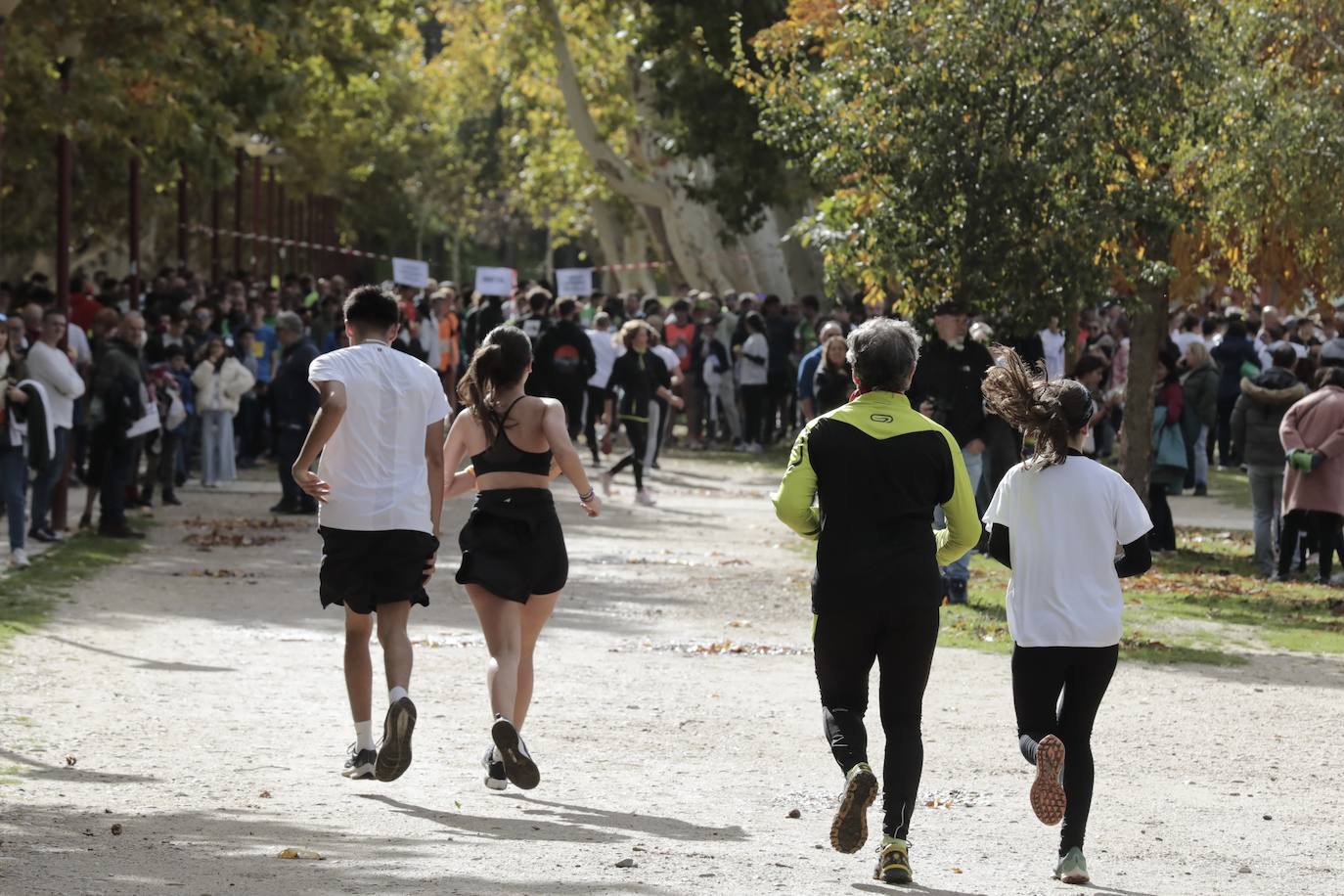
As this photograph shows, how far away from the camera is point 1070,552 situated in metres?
6.91

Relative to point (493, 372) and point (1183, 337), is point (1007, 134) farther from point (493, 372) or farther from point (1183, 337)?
point (1183, 337)

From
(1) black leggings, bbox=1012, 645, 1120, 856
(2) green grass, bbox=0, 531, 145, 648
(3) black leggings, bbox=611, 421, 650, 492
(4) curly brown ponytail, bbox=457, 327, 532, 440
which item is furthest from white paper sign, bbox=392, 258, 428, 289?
(1) black leggings, bbox=1012, 645, 1120, 856

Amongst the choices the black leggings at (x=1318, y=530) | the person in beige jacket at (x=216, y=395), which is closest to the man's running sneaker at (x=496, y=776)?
the black leggings at (x=1318, y=530)

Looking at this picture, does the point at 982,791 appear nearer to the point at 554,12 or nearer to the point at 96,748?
the point at 96,748

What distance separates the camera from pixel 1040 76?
51.2ft

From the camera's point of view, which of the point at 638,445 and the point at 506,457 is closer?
the point at 506,457

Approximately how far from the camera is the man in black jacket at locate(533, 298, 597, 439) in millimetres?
21547

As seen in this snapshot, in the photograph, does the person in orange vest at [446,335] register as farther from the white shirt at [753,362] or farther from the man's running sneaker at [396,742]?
the man's running sneaker at [396,742]

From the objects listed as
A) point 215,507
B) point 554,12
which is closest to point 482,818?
point 215,507

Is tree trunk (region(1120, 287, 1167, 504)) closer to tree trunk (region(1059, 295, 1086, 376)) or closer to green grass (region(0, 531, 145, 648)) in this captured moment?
tree trunk (region(1059, 295, 1086, 376))

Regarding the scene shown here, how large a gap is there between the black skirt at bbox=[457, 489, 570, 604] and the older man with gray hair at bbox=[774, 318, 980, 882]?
5.12 feet

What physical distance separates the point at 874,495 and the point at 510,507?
6.24ft

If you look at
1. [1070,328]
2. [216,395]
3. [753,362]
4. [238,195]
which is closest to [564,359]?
[216,395]

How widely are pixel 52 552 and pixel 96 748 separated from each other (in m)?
7.35
